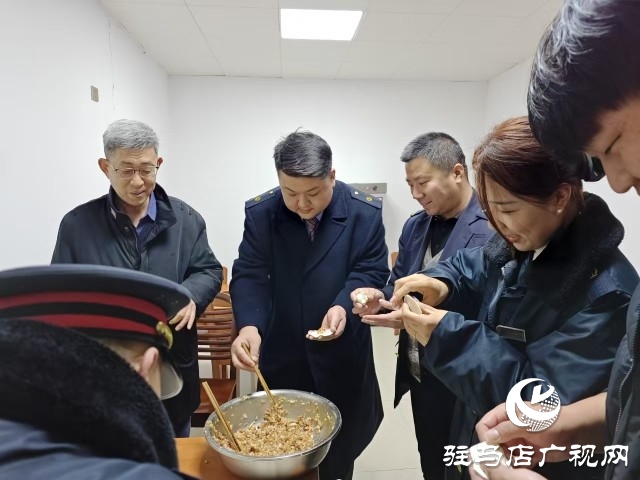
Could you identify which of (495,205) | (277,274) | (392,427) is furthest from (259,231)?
(392,427)

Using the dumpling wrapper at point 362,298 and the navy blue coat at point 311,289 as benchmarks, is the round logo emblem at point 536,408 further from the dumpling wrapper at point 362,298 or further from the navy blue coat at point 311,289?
the navy blue coat at point 311,289

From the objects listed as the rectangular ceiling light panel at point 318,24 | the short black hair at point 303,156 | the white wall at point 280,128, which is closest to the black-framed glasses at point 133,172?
the short black hair at point 303,156

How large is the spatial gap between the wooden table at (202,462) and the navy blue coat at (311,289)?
52 centimetres

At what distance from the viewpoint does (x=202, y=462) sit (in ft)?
2.70

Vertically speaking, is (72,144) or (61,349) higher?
(72,144)

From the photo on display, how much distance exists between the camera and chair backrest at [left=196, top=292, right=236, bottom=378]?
1.55m

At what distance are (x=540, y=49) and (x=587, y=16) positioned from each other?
68 mm

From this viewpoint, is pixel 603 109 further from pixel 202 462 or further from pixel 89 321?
pixel 202 462

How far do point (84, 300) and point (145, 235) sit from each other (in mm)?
471

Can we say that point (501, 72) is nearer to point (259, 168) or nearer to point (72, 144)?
point (259, 168)

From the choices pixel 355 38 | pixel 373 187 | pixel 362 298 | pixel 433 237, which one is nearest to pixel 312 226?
pixel 362 298

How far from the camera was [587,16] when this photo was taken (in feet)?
1.30

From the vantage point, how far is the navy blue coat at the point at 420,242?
1.25 m

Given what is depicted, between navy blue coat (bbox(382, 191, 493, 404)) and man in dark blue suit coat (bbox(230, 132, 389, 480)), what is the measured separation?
0.13 m
